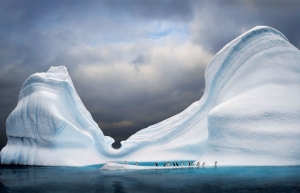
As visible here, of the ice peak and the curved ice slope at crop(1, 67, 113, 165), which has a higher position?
the ice peak

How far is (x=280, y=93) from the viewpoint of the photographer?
77.4 ft

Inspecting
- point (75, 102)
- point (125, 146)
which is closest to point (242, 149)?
point (125, 146)

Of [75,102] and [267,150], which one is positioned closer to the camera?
[267,150]

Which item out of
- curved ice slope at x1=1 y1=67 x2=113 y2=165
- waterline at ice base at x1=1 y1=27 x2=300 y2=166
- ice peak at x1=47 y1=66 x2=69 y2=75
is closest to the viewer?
waterline at ice base at x1=1 y1=27 x2=300 y2=166

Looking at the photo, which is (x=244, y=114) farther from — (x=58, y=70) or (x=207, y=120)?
(x=58, y=70)

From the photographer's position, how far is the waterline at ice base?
72.9 ft

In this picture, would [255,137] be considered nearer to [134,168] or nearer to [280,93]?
[280,93]

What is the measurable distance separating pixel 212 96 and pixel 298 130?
7747mm

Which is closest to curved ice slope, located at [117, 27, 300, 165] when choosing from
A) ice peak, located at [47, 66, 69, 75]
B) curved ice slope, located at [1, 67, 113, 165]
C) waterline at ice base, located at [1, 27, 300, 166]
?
waterline at ice base, located at [1, 27, 300, 166]

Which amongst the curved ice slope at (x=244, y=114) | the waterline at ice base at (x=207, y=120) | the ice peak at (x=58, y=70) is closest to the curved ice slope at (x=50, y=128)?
the waterline at ice base at (x=207, y=120)

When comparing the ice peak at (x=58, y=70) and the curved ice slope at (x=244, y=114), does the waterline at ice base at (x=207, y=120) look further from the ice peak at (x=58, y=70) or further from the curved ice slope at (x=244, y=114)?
→ the ice peak at (x=58, y=70)

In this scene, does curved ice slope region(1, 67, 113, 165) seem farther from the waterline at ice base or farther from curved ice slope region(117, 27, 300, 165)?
curved ice slope region(117, 27, 300, 165)

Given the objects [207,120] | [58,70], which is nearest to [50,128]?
[58,70]

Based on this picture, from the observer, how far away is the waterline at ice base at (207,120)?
22.2 metres
